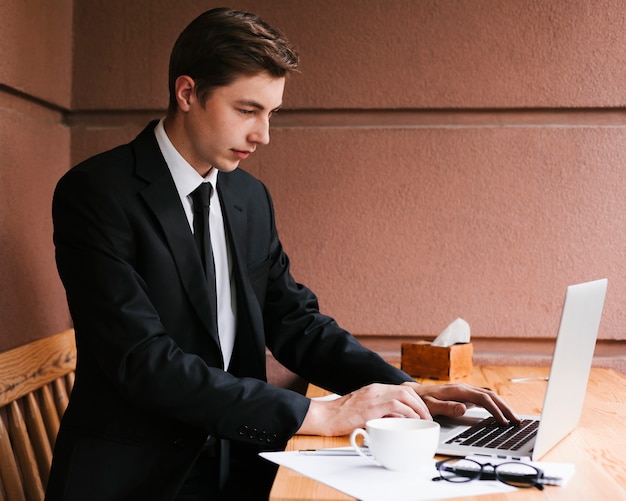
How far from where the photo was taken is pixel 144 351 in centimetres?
153

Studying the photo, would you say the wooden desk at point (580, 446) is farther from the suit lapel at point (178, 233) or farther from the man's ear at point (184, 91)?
the man's ear at point (184, 91)

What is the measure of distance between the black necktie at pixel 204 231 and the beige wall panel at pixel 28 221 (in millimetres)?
582

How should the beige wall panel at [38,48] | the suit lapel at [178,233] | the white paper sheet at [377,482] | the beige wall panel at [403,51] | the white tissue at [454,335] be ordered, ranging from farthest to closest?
the beige wall panel at [403,51], the white tissue at [454,335], the beige wall panel at [38,48], the suit lapel at [178,233], the white paper sheet at [377,482]

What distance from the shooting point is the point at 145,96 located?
2.52m

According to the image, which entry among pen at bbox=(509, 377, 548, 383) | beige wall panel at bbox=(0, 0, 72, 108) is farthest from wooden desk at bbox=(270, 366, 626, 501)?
beige wall panel at bbox=(0, 0, 72, 108)

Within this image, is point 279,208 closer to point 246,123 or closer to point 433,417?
point 246,123

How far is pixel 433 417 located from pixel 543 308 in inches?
40.6

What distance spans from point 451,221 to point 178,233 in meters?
1.04

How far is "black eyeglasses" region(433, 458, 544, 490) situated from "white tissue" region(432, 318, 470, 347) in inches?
36.6

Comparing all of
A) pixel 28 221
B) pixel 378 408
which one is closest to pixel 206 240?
pixel 378 408

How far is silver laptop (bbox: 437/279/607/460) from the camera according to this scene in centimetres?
123

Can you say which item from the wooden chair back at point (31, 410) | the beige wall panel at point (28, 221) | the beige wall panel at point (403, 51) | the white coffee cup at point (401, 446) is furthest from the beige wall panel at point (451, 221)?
the white coffee cup at point (401, 446)

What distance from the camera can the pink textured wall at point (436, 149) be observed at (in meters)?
2.44

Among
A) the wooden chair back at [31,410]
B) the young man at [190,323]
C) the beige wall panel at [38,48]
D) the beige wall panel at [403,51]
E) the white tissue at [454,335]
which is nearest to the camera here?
the young man at [190,323]
